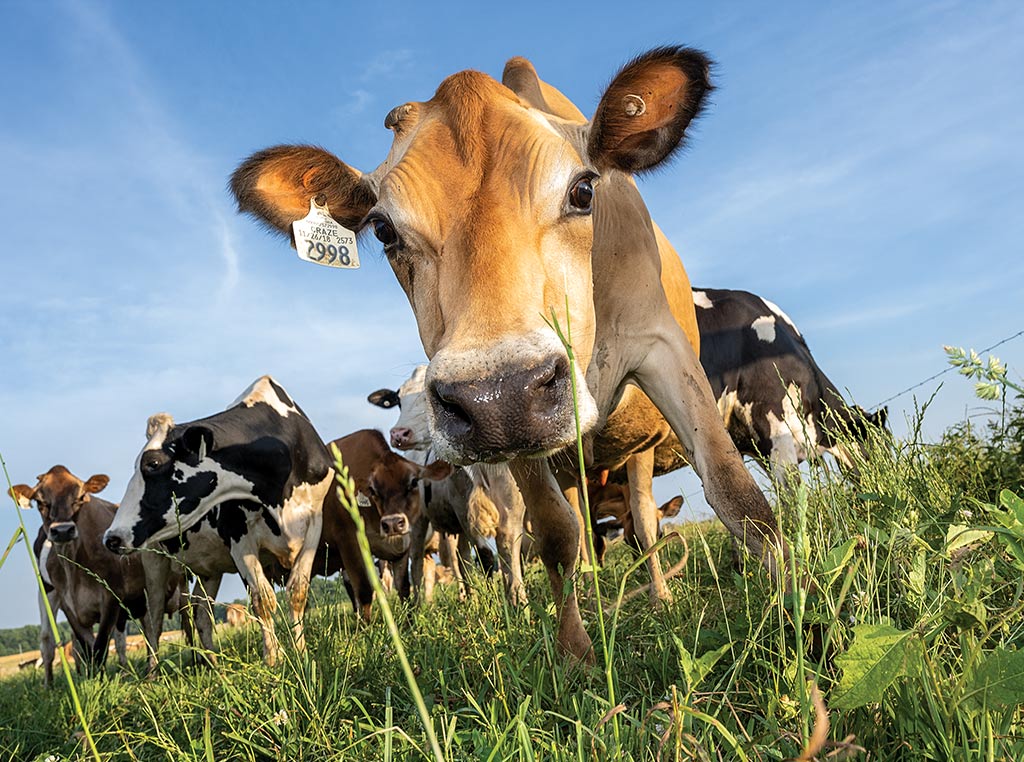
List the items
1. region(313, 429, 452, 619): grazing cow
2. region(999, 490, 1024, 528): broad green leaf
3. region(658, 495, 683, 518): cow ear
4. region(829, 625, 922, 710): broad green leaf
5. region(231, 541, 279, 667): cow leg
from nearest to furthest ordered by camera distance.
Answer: region(829, 625, 922, 710): broad green leaf < region(999, 490, 1024, 528): broad green leaf < region(231, 541, 279, 667): cow leg < region(313, 429, 452, 619): grazing cow < region(658, 495, 683, 518): cow ear

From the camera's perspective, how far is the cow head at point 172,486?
7.64 meters

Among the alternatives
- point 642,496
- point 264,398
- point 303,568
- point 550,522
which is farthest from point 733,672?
point 264,398

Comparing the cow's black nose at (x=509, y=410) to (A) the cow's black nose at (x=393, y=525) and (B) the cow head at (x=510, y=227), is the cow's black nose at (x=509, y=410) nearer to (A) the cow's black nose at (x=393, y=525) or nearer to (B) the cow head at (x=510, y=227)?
(B) the cow head at (x=510, y=227)

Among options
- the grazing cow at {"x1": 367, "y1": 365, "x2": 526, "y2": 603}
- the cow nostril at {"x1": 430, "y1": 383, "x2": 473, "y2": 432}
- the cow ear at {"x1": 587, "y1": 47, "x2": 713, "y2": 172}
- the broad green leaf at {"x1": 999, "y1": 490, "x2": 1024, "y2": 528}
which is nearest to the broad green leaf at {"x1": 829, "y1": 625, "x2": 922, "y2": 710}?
the broad green leaf at {"x1": 999, "y1": 490, "x2": 1024, "y2": 528}

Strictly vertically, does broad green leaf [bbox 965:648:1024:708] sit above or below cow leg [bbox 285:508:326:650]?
below

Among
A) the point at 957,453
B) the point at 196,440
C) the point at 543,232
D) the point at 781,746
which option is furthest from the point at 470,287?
the point at 196,440

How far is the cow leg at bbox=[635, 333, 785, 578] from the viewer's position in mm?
2932

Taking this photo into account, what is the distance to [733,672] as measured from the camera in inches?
81.7

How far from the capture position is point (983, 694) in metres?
1.58

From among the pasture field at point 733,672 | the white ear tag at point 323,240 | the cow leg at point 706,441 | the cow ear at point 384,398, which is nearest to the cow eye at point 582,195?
the cow leg at point 706,441

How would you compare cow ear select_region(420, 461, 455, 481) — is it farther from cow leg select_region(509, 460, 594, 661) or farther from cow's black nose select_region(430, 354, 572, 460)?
cow's black nose select_region(430, 354, 572, 460)

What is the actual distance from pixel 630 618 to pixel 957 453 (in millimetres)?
2451

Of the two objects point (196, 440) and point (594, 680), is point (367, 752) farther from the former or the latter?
point (196, 440)

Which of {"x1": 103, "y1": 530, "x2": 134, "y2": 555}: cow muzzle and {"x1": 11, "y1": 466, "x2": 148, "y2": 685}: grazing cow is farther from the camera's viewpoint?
{"x1": 11, "y1": 466, "x2": 148, "y2": 685}: grazing cow
